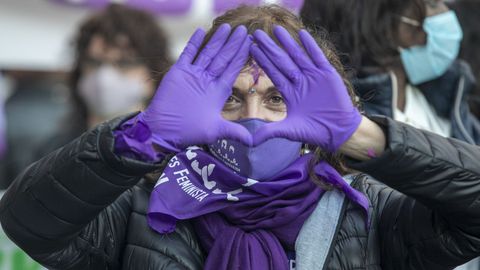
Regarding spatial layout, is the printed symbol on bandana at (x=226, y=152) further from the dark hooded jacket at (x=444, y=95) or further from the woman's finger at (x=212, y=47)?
the dark hooded jacket at (x=444, y=95)

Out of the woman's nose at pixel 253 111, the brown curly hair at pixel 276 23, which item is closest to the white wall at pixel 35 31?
the brown curly hair at pixel 276 23

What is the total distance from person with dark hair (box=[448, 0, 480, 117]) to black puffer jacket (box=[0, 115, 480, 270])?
193 centimetres

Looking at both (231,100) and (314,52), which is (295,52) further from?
(231,100)

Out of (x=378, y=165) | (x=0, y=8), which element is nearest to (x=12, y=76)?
(x=0, y=8)

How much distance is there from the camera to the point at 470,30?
13.8 feet

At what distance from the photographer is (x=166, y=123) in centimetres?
197

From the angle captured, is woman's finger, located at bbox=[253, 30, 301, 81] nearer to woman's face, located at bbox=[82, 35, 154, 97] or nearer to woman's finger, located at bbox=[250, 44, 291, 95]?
woman's finger, located at bbox=[250, 44, 291, 95]

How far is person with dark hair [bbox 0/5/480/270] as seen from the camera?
6.50 ft

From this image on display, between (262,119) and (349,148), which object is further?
(262,119)

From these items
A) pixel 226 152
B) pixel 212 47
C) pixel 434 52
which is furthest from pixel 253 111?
pixel 434 52

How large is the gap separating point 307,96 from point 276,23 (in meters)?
0.40

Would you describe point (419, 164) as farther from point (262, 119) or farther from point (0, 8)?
point (0, 8)

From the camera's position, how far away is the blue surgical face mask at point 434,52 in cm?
323

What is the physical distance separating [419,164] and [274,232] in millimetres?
469
